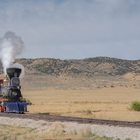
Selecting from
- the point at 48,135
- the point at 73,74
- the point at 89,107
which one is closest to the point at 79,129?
the point at 48,135

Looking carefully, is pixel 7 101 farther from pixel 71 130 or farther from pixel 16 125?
pixel 71 130

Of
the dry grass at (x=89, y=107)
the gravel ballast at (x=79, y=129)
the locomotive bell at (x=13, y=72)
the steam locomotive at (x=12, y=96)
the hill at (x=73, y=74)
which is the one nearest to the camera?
the gravel ballast at (x=79, y=129)

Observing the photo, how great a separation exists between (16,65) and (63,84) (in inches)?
3940

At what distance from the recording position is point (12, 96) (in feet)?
130

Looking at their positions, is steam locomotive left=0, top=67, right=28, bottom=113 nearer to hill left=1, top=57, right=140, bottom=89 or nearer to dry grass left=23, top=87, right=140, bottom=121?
dry grass left=23, top=87, right=140, bottom=121

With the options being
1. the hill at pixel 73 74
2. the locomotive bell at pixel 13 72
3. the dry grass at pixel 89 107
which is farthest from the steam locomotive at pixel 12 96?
the hill at pixel 73 74

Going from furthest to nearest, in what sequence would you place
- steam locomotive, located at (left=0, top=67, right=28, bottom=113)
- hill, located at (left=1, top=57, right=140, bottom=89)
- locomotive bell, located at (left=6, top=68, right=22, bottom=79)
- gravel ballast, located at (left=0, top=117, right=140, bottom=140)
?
hill, located at (left=1, top=57, right=140, bottom=89) < locomotive bell, located at (left=6, top=68, right=22, bottom=79) < steam locomotive, located at (left=0, top=67, right=28, bottom=113) < gravel ballast, located at (left=0, top=117, right=140, bottom=140)

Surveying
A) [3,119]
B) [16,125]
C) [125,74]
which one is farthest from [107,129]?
[125,74]

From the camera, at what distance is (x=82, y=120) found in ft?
100

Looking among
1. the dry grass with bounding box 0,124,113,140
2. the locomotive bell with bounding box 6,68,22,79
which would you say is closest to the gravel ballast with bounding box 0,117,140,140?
the dry grass with bounding box 0,124,113,140

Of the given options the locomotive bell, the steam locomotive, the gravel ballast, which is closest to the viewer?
the gravel ballast

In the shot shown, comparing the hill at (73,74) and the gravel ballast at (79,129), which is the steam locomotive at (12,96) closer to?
the gravel ballast at (79,129)

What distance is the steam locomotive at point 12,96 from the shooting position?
39.3 meters

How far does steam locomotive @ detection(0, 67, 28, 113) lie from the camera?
39.3m
